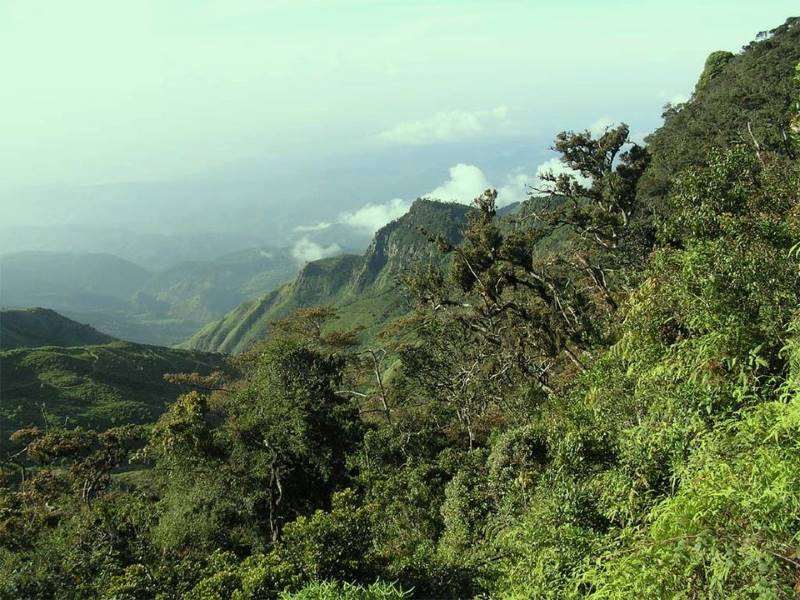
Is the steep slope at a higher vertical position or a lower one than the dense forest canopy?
higher

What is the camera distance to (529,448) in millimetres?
13883

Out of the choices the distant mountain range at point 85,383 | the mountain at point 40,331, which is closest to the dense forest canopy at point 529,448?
the distant mountain range at point 85,383

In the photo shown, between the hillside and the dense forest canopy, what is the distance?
45.9 m

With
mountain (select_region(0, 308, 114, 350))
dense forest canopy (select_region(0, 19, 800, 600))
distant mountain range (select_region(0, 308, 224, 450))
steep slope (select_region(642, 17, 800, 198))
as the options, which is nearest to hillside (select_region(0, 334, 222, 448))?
distant mountain range (select_region(0, 308, 224, 450))

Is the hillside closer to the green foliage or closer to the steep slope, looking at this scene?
the green foliage

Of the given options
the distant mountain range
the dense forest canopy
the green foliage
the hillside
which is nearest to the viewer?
the dense forest canopy

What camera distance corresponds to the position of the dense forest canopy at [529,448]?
4918 millimetres

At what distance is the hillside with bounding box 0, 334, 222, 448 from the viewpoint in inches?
3152

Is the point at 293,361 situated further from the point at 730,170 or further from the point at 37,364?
the point at 37,364

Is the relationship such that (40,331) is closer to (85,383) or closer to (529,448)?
(85,383)

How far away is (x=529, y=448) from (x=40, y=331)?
173 metres

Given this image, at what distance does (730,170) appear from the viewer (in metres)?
11.5

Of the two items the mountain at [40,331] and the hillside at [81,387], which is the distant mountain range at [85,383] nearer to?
the hillside at [81,387]

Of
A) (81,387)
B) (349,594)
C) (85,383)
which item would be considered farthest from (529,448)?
(85,383)
